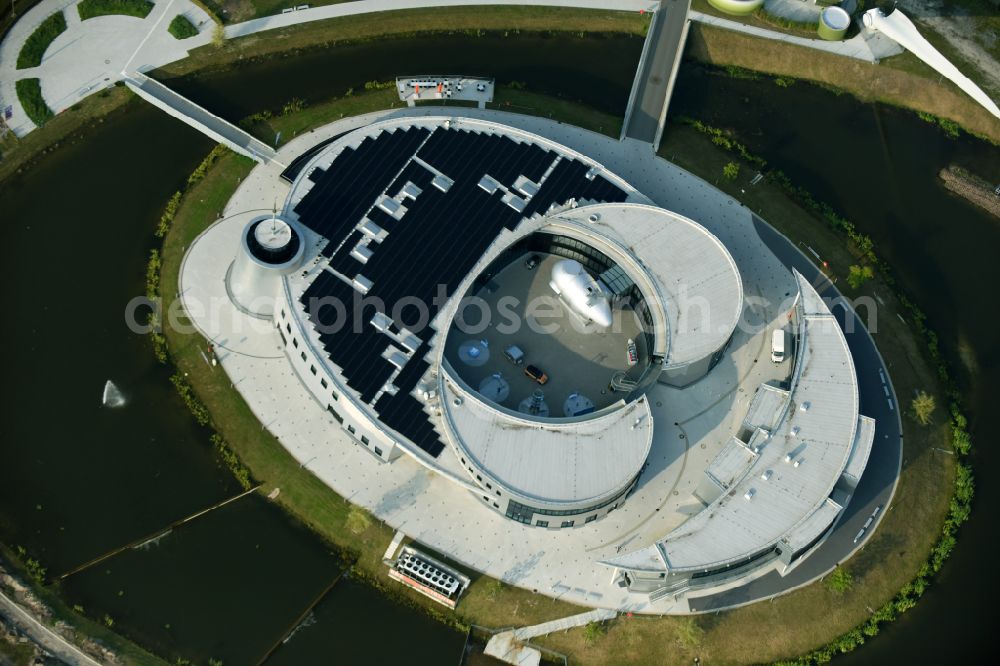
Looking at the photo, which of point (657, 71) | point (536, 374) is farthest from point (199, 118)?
point (657, 71)

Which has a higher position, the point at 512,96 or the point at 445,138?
the point at 512,96

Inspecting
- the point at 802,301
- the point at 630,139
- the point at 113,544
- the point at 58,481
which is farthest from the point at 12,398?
the point at 802,301

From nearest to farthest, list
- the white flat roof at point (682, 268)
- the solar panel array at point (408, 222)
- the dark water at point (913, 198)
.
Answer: the solar panel array at point (408, 222) → the white flat roof at point (682, 268) → the dark water at point (913, 198)

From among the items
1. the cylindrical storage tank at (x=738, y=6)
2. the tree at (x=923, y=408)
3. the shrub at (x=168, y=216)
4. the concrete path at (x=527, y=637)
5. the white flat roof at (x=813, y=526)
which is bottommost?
the concrete path at (x=527, y=637)

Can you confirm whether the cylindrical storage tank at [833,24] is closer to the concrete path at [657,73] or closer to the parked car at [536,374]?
the concrete path at [657,73]

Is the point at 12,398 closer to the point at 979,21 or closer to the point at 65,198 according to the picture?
the point at 65,198

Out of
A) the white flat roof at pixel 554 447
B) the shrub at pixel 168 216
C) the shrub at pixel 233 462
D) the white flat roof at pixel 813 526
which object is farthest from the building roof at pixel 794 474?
the shrub at pixel 168 216
